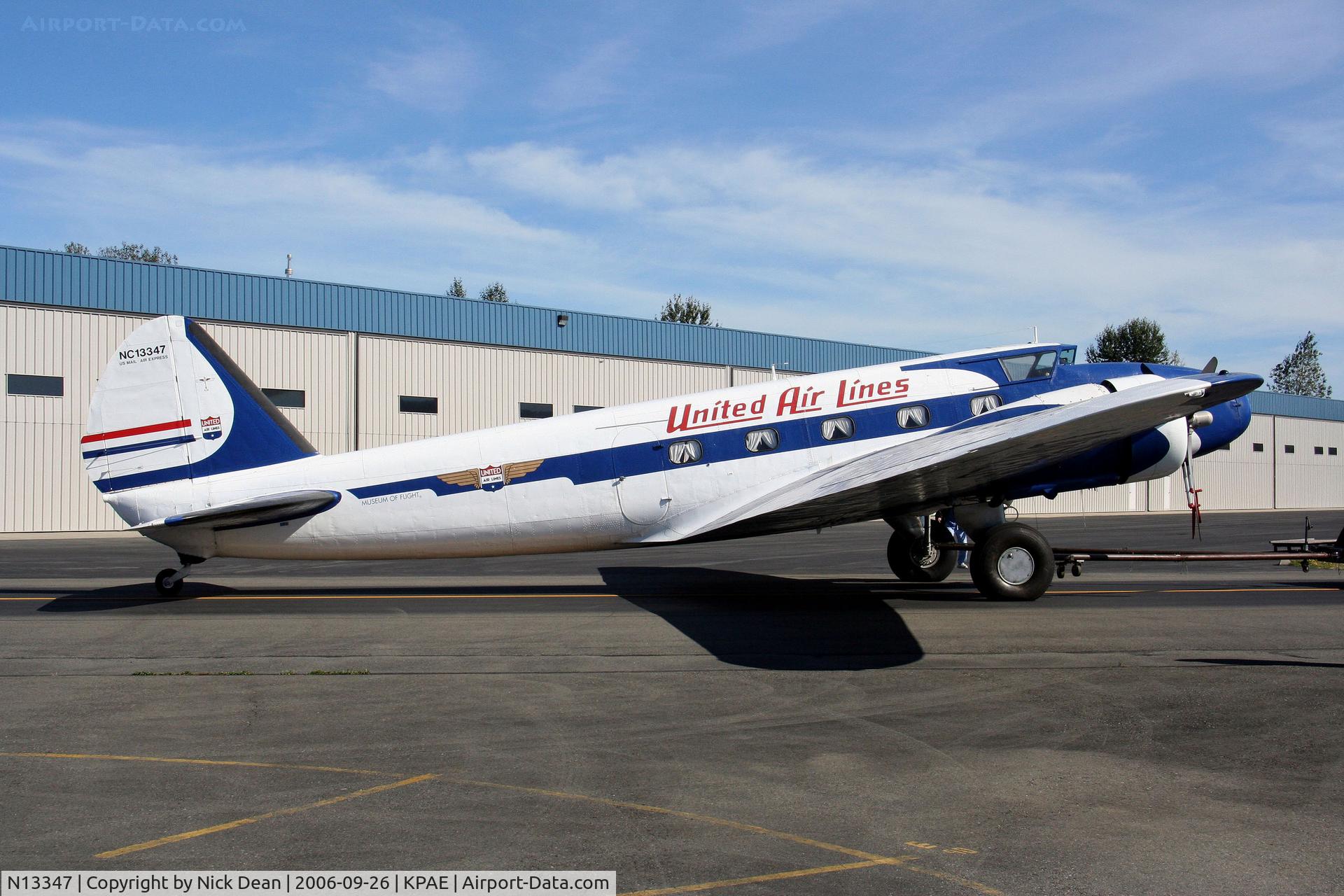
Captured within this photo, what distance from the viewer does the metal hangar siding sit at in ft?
124

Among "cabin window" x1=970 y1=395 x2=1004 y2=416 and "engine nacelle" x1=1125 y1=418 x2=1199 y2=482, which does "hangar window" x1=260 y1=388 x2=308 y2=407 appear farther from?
"engine nacelle" x1=1125 y1=418 x2=1199 y2=482

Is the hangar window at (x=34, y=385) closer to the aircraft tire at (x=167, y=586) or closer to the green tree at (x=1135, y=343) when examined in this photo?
the aircraft tire at (x=167, y=586)

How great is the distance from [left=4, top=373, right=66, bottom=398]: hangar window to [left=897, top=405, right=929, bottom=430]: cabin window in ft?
115

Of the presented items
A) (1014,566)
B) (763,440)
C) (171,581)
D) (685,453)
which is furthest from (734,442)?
(171,581)

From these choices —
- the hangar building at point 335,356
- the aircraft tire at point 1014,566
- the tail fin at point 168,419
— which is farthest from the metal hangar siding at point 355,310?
the aircraft tire at point 1014,566

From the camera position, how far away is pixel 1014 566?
1562 cm

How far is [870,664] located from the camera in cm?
1062

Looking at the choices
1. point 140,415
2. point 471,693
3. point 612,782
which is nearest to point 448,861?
point 612,782

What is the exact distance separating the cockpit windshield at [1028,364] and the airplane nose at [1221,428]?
288 cm

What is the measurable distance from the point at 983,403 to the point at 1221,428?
4463 mm

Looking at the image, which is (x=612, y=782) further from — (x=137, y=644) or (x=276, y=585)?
(x=276, y=585)

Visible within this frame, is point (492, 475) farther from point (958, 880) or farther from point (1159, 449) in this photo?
point (958, 880)

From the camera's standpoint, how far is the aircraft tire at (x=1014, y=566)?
15477 millimetres

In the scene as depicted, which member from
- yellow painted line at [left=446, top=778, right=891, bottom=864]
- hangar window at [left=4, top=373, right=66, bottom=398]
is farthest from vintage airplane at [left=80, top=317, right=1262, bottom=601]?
hangar window at [left=4, top=373, right=66, bottom=398]
